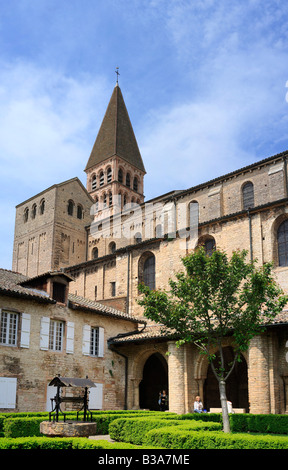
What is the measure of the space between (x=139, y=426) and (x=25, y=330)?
7.86 m

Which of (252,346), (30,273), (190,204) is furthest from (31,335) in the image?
(30,273)

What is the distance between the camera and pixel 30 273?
4788cm

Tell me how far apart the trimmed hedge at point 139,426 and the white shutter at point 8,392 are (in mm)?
5675

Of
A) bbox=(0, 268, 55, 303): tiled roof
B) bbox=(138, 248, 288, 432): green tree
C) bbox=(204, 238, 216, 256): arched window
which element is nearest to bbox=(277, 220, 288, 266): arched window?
bbox=(204, 238, 216, 256): arched window

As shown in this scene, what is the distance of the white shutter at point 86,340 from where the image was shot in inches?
940

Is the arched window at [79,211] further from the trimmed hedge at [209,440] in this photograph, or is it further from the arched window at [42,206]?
the trimmed hedge at [209,440]

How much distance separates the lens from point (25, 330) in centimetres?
2095

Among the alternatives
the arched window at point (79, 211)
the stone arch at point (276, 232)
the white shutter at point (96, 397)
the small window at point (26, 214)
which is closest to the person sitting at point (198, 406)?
the white shutter at point (96, 397)

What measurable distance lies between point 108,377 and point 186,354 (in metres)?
4.81

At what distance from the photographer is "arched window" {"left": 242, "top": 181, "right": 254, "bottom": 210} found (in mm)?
34719

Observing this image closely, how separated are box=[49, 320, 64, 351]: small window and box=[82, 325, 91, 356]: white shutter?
1476 millimetres

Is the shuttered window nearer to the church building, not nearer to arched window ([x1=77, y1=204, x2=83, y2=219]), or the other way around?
the church building

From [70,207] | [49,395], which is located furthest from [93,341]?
[70,207]
